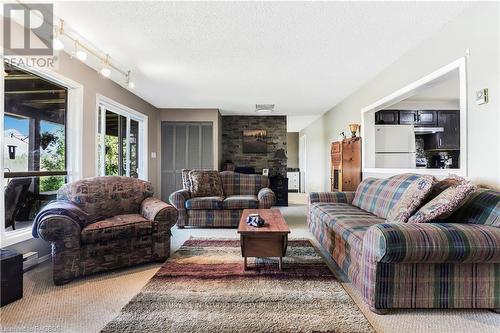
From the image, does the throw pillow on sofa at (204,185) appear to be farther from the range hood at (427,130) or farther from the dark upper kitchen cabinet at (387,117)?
the range hood at (427,130)

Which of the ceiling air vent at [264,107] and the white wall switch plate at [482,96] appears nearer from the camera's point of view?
the white wall switch plate at [482,96]

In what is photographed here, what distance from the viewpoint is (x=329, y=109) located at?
613 centimetres

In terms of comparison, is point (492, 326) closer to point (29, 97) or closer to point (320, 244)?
point (320, 244)

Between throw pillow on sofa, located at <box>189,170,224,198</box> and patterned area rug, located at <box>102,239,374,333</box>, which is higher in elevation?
throw pillow on sofa, located at <box>189,170,224,198</box>

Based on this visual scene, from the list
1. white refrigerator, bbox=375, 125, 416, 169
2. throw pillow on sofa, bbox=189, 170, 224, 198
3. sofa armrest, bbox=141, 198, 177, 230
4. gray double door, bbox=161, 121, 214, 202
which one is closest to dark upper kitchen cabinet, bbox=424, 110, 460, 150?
white refrigerator, bbox=375, 125, 416, 169

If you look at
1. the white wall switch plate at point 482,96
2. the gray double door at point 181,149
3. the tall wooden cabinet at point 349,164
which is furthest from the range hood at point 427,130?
the gray double door at point 181,149

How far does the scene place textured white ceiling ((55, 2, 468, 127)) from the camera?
215cm

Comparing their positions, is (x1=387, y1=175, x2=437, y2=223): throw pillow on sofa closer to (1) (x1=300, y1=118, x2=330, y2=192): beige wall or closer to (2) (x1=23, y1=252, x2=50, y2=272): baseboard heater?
(2) (x1=23, y1=252, x2=50, y2=272): baseboard heater

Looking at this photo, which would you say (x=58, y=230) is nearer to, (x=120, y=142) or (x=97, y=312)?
(x=97, y=312)

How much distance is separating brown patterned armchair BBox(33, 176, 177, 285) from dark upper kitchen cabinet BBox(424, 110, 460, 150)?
554cm

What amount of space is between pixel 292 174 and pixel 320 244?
22.1 feet

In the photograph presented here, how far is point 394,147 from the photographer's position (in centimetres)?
435

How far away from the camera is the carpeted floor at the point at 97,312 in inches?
63.1

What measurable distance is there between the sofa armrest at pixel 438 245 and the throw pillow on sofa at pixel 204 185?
3222mm
